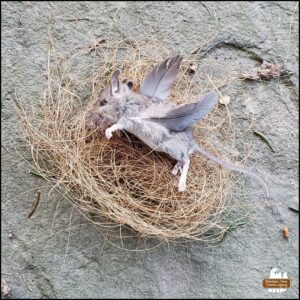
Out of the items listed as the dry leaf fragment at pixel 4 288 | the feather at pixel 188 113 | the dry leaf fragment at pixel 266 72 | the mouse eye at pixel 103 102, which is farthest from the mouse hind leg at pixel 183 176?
the dry leaf fragment at pixel 4 288

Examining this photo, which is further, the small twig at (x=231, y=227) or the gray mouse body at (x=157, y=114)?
the small twig at (x=231, y=227)

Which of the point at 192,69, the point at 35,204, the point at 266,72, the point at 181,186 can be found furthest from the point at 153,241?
the point at 266,72

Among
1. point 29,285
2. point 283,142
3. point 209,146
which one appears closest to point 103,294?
point 29,285

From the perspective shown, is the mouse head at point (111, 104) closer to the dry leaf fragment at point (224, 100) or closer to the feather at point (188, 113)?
the feather at point (188, 113)

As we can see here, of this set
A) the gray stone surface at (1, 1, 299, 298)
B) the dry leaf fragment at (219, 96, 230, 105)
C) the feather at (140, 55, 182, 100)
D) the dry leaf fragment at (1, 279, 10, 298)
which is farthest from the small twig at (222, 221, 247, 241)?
the dry leaf fragment at (1, 279, 10, 298)

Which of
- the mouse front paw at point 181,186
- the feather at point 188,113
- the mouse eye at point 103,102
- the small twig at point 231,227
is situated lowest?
the small twig at point 231,227

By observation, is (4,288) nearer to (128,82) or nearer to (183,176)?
(183,176)

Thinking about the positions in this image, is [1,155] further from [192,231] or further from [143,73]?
[192,231]
